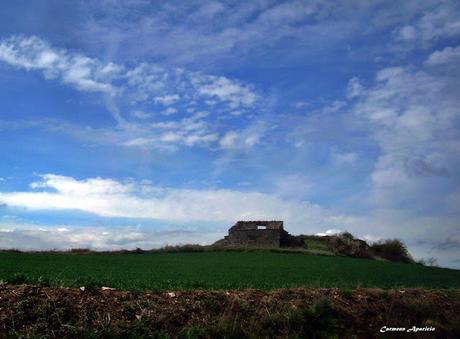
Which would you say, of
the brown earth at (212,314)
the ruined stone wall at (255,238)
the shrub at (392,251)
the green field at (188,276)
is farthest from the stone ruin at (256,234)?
the brown earth at (212,314)

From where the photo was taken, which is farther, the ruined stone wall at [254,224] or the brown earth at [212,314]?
the ruined stone wall at [254,224]

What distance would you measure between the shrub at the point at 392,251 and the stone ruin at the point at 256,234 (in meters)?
15.6

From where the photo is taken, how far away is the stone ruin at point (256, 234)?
7081 cm

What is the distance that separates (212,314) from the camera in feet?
44.5

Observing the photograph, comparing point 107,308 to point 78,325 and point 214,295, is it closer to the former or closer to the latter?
point 78,325

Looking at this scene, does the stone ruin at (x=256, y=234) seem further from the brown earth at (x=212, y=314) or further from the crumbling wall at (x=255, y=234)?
the brown earth at (x=212, y=314)

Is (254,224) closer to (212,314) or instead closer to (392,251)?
(392,251)

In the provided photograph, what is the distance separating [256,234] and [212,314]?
58.5 meters

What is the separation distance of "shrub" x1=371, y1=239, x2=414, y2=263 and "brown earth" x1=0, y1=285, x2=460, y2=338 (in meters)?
61.7

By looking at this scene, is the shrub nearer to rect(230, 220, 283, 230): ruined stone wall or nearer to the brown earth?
rect(230, 220, 283, 230): ruined stone wall

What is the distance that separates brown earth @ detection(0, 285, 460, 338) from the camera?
1201 centimetres

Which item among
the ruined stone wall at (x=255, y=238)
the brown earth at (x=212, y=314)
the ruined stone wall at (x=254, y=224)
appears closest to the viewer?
the brown earth at (x=212, y=314)

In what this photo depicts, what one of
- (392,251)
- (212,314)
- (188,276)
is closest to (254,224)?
(392,251)

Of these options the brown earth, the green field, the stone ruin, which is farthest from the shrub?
the brown earth
